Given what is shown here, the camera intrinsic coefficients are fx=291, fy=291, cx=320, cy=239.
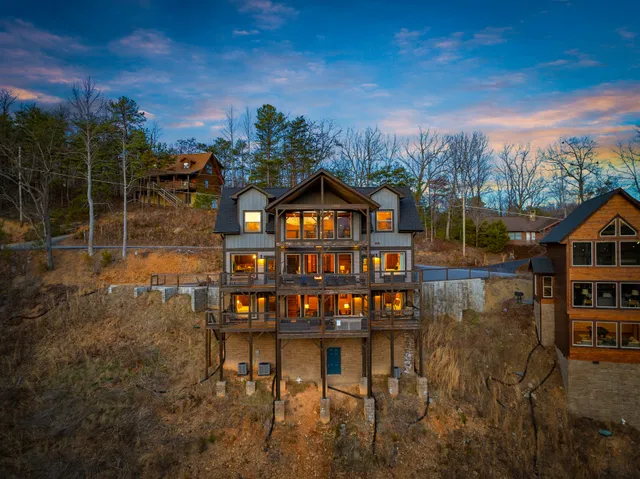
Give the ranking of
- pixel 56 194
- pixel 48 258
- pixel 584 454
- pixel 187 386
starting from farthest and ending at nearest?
1. pixel 56 194
2. pixel 48 258
3. pixel 187 386
4. pixel 584 454

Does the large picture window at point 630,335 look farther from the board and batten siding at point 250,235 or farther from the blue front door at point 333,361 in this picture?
the board and batten siding at point 250,235

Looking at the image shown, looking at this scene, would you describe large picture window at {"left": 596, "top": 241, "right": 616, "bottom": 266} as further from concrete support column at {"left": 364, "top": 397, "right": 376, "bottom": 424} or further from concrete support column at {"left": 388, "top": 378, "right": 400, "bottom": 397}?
concrete support column at {"left": 364, "top": 397, "right": 376, "bottom": 424}

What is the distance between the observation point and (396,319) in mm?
15742

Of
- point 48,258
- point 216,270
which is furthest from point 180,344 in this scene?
point 48,258

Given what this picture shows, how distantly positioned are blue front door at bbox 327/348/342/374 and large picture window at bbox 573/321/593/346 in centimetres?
1203

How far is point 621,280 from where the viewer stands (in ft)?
46.9

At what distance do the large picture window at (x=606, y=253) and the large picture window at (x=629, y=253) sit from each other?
1.03 ft

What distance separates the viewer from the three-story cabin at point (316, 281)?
50.5ft

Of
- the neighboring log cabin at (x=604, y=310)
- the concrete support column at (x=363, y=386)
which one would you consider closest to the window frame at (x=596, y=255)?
the neighboring log cabin at (x=604, y=310)

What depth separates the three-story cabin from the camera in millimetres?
15391

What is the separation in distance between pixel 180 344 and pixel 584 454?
2063 centimetres

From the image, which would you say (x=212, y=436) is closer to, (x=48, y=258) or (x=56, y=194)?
(x=48, y=258)

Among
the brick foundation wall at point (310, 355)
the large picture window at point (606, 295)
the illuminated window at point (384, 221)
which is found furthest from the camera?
the illuminated window at point (384, 221)

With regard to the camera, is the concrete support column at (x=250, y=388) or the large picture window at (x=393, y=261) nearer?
the concrete support column at (x=250, y=388)
